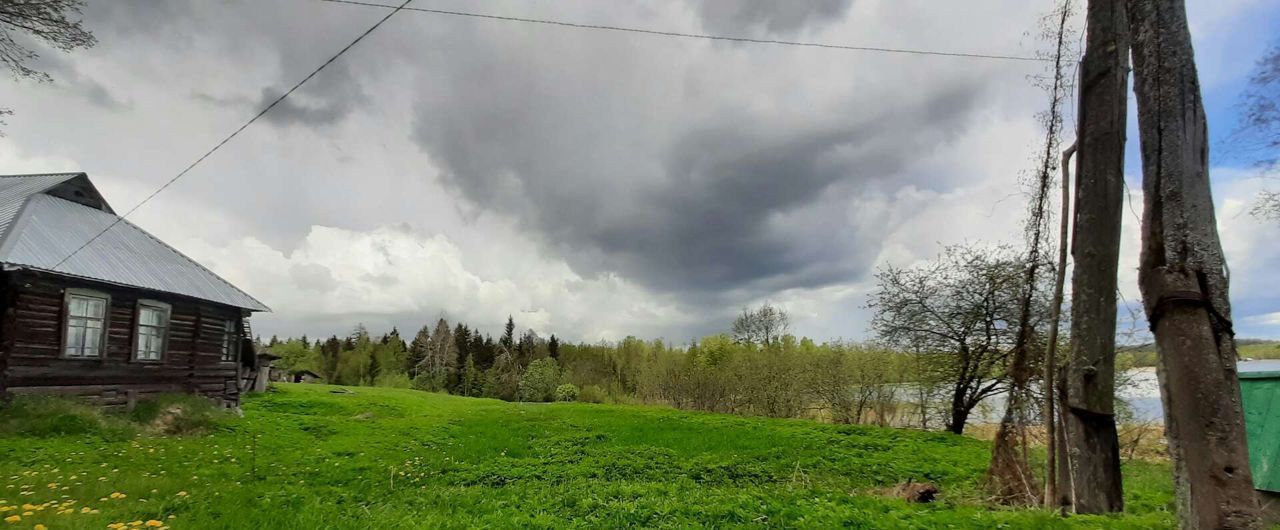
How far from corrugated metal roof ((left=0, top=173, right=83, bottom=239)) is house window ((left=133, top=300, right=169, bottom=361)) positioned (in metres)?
3.77

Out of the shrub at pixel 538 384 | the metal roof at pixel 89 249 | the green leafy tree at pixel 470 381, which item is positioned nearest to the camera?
the metal roof at pixel 89 249

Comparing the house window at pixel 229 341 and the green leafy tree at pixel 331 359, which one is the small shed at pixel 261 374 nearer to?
the house window at pixel 229 341

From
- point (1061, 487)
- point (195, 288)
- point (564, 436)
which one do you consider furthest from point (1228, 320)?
point (195, 288)

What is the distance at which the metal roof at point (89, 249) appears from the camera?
47.9ft

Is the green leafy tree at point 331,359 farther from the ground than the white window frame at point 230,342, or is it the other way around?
the white window frame at point 230,342

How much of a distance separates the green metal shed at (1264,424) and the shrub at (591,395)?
44.6m

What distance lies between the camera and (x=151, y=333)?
1773cm

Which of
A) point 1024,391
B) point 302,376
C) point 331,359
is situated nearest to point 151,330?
point 1024,391

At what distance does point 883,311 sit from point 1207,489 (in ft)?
66.2

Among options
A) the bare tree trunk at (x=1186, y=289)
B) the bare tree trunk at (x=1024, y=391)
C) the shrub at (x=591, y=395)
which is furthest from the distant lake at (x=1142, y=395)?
the shrub at (x=591, y=395)

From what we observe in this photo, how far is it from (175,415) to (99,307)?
11.9 ft

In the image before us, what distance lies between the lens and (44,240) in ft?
49.9

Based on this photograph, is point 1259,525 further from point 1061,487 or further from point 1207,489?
point 1061,487

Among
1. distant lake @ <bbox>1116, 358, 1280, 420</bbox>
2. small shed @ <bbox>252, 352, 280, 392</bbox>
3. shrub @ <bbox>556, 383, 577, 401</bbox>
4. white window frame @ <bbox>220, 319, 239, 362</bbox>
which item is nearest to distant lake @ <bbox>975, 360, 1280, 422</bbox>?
distant lake @ <bbox>1116, 358, 1280, 420</bbox>
